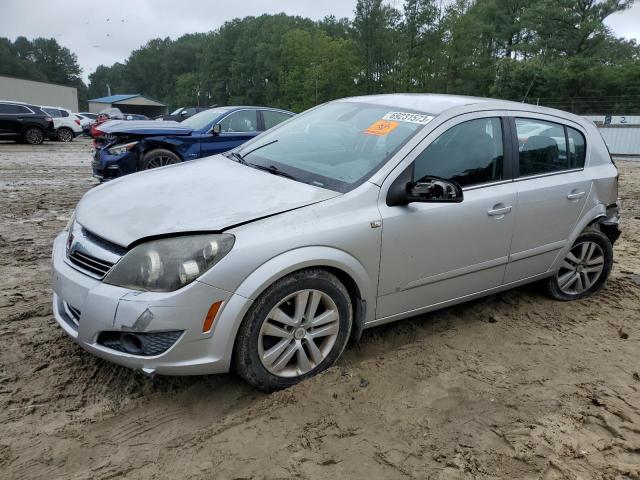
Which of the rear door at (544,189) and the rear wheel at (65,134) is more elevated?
the rear door at (544,189)

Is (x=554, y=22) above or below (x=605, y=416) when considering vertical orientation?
above

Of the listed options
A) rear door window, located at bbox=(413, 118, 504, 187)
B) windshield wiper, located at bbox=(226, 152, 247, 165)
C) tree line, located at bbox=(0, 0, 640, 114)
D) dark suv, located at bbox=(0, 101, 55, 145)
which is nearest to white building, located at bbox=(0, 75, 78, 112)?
tree line, located at bbox=(0, 0, 640, 114)

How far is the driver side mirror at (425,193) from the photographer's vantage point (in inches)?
119

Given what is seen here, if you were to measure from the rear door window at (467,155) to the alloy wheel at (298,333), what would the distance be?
3.36 feet

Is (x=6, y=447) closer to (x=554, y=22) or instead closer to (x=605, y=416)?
(x=605, y=416)

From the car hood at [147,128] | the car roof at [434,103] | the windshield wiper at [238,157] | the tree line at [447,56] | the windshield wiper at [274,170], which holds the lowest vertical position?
the car hood at [147,128]

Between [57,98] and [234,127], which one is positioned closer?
[234,127]

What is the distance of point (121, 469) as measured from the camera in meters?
2.26

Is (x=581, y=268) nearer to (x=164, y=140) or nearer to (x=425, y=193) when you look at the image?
(x=425, y=193)

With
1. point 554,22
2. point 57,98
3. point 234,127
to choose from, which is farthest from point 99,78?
point 234,127

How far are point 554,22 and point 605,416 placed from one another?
4776 cm

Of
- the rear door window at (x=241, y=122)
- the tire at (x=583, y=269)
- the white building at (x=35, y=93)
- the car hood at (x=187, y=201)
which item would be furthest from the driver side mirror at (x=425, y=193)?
the white building at (x=35, y=93)

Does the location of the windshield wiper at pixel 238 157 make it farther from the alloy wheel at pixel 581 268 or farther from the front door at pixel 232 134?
the front door at pixel 232 134

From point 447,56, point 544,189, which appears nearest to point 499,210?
point 544,189
